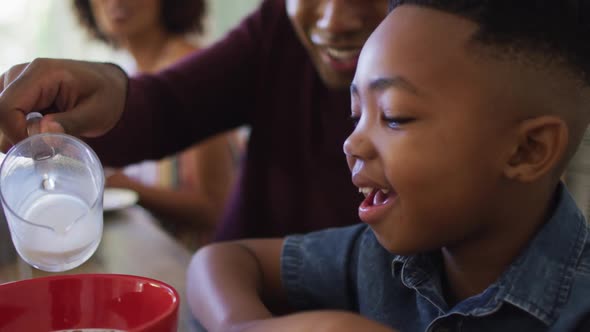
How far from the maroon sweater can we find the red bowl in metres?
0.52

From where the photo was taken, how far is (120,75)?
814 millimetres

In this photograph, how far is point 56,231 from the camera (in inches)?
21.0

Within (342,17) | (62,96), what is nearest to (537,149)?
(342,17)

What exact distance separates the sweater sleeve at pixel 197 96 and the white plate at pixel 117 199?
0.21 metres

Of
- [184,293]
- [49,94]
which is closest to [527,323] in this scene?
[184,293]

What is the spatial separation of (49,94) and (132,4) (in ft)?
4.32

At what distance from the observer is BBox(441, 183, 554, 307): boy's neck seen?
57 cm

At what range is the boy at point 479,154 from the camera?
510mm

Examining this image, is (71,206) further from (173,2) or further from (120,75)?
(173,2)

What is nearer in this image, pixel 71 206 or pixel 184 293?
pixel 71 206

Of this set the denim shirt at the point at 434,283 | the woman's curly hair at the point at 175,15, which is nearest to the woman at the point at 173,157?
the woman's curly hair at the point at 175,15

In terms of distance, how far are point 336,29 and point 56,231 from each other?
484mm

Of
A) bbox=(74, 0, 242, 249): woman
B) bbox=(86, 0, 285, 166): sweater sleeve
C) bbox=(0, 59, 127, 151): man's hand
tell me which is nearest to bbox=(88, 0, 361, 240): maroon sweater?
bbox=(86, 0, 285, 166): sweater sleeve

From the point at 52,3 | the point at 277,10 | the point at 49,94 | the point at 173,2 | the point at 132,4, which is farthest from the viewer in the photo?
the point at 52,3
